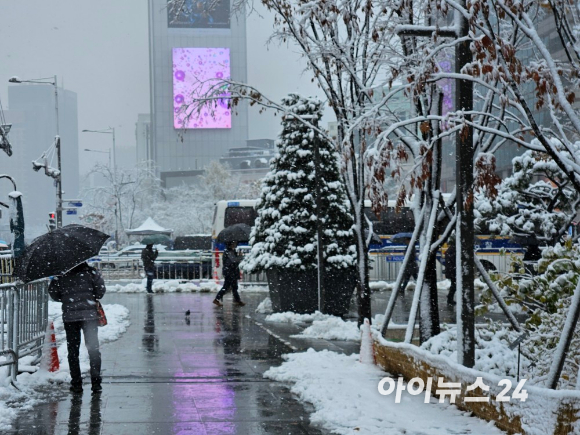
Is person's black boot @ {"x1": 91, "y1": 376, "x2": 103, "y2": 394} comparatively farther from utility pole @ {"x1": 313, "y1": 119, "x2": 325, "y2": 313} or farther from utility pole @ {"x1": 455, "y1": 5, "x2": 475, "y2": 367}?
→ utility pole @ {"x1": 313, "y1": 119, "x2": 325, "y2": 313}

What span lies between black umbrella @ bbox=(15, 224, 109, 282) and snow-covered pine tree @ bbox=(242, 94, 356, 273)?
363 inches

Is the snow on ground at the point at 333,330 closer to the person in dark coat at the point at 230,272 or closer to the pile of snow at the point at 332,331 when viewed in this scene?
the pile of snow at the point at 332,331

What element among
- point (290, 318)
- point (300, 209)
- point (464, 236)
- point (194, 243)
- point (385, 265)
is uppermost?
point (300, 209)

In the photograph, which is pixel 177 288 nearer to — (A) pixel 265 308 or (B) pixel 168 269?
(B) pixel 168 269

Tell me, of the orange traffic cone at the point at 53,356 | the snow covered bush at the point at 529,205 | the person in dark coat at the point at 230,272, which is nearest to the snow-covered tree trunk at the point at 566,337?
the orange traffic cone at the point at 53,356

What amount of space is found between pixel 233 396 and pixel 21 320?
9.23ft

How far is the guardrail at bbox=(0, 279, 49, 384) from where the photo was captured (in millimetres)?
9664

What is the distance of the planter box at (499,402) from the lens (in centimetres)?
642

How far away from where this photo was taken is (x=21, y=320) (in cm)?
1012

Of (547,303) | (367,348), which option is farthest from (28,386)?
(547,303)

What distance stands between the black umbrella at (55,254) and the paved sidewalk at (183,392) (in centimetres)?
143

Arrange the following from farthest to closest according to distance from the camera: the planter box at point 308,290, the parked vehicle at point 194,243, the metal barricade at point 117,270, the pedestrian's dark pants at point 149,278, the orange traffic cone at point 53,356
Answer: the parked vehicle at point 194,243, the metal barricade at point 117,270, the pedestrian's dark pants at point 149,278, the planter box at point 308,290, the orange traffic cone at point 53,356

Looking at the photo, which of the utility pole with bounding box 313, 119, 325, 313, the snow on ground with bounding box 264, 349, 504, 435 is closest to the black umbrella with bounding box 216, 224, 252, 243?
the utility pole with bounding box 313, 119, 325, 313

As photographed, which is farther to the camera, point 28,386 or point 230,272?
point 230,272
